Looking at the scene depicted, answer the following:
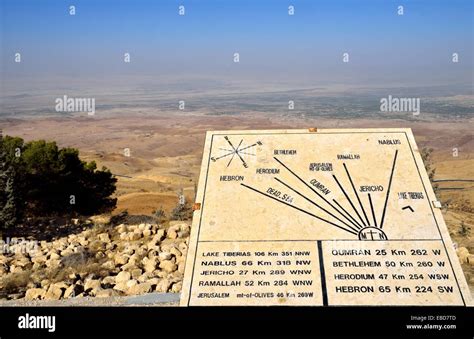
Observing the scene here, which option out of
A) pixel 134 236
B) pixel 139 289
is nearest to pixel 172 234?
pixel 134 236

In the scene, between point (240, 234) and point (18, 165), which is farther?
point (18, 165)

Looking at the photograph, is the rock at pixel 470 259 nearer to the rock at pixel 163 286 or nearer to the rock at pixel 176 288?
the rock at pixel 176 288

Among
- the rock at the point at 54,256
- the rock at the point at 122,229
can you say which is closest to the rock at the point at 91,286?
the rock at the point at 54,256

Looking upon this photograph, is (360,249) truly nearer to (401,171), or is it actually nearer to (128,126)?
(401,171)

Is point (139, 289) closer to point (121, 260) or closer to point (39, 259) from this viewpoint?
point (121, 260)

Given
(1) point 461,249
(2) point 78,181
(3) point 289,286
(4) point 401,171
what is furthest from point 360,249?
(2) point 78,181

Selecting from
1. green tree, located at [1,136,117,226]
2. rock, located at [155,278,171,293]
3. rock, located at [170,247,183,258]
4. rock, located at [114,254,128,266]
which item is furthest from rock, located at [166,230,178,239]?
green tree, located at [1,136,117,226]

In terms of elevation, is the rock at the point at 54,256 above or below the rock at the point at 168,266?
below
